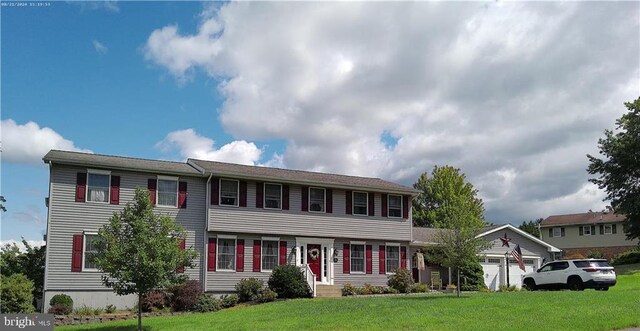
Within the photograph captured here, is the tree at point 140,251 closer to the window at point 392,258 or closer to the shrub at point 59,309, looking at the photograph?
the shrub at point 59,309

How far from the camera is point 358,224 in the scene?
33875 mm

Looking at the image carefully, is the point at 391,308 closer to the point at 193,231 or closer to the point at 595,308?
the point at 595,308

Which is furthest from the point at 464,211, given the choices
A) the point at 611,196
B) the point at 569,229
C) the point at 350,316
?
the point at 569,229

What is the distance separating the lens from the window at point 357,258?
1320 inches

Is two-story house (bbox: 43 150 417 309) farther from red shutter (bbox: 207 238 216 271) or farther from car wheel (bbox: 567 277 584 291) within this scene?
car wheel (bbox: 567 277 584 291)

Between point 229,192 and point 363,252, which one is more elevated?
point 229,192

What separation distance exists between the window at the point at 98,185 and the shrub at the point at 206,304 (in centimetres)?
619

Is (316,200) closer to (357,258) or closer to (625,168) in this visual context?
(357,258)

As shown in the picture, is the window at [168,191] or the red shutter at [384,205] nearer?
the window at [168,191]

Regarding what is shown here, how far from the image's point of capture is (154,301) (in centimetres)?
2694

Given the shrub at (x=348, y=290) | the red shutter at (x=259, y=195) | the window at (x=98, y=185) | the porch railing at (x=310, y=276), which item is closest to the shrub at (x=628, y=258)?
the shrub at (x=348, y=290)

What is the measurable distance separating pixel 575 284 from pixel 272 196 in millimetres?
15033

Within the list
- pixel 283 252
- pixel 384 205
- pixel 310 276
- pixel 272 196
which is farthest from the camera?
pixel 384 205

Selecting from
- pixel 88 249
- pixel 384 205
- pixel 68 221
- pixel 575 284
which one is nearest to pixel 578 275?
pixel 575 284
